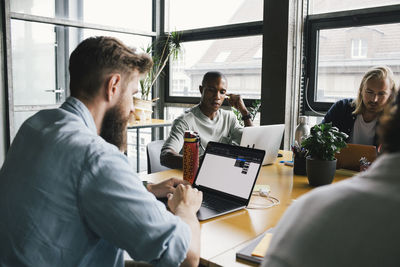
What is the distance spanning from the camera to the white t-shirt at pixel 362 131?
2.61m

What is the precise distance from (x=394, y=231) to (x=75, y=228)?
2.61 feet

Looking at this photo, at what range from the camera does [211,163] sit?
1729mm

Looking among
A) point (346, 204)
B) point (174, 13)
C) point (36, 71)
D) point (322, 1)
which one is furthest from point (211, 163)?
point (174, 13)

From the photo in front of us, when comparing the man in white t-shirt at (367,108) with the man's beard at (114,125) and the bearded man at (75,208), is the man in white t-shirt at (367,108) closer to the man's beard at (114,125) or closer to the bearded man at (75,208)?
the man's beard at (114,125)

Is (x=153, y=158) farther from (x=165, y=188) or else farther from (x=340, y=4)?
(x=340, y=4)

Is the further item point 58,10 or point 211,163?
point 58,10

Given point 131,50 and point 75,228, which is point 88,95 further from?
point 75,228

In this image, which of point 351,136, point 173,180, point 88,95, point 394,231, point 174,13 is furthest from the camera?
point 174,13

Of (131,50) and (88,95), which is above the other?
(131,50)

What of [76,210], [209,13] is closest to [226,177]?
[76,210]

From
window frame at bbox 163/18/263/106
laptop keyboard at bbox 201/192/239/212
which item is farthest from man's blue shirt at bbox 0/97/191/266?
window frame at bbox 163/18/263/106

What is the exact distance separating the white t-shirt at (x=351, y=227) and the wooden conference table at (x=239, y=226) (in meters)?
0.63

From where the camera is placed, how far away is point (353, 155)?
2.23m

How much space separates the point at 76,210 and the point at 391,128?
79 cm
